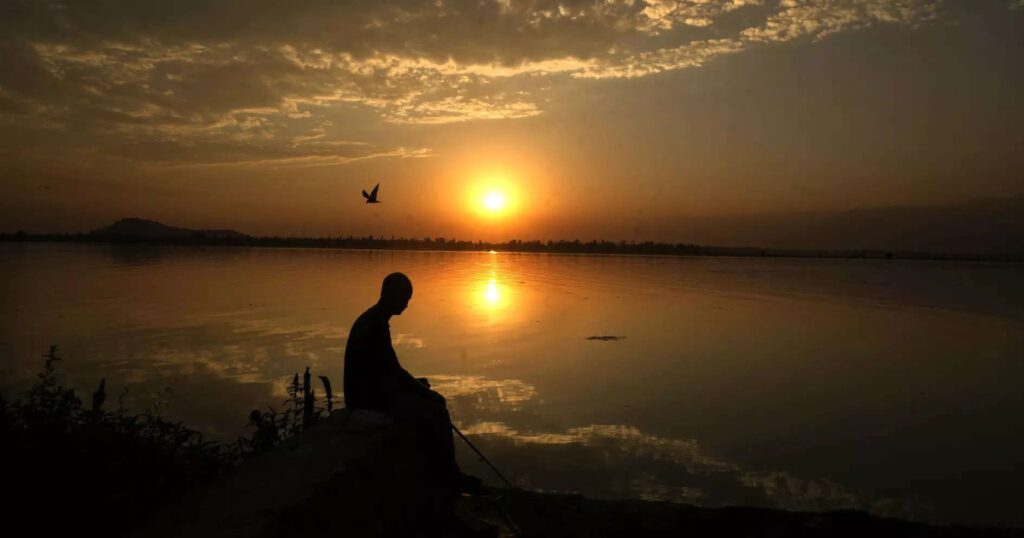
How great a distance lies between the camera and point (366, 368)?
6367 millimetres

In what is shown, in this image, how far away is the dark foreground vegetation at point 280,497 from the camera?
457 centimetres

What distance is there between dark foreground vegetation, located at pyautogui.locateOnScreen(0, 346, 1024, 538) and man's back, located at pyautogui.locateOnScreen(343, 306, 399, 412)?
261 mm

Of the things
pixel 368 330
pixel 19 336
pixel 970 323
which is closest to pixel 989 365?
pixel 970 323

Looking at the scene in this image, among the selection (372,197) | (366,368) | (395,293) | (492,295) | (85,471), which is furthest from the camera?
(492,295)

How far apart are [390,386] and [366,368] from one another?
29 cm

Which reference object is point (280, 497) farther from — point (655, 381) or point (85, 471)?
point (655, 381)

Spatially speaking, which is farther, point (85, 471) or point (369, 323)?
point (85, 471)

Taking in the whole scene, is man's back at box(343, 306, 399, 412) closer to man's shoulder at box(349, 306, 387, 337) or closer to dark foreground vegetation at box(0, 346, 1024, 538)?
man's shoulder at box(349, 306, 387, 337)

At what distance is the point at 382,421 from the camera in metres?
5.93

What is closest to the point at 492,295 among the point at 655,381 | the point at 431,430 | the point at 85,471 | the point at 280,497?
the point at 655,381

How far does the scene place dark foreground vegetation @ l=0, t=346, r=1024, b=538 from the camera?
15.0 feet

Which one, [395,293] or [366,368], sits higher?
[395,293]

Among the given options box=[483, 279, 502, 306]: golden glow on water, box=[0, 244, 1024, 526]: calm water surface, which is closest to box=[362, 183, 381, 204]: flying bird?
box=[0, 244, 1024, 526]: calm water surface

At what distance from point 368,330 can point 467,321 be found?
2149 cm
